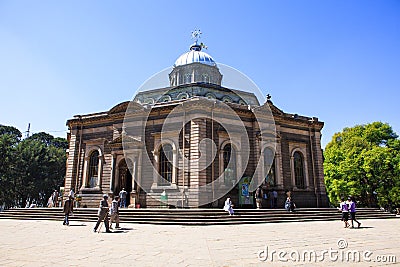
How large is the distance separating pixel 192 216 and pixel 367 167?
23.4 meters

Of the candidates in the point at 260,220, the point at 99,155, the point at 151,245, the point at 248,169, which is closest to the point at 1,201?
the point at 99,155

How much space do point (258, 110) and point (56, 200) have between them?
1889 cm

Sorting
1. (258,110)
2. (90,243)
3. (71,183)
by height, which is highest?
(258,110)

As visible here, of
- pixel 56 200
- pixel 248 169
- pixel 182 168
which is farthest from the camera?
pixel 56 200

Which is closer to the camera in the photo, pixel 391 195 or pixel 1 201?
pixel 391 195

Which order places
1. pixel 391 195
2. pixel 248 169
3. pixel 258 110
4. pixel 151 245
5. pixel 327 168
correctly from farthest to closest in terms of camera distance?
pixel 327 168 → pixel 391 195 → pixel 258 110 → pixel 248 169 → pixel 151 245

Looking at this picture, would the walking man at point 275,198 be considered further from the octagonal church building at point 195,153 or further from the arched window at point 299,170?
the arched window at point 299,170

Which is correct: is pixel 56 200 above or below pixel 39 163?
below

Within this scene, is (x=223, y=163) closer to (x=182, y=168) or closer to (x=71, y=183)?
(x=182, y=168)

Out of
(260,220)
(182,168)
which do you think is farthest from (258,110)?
(260,220)

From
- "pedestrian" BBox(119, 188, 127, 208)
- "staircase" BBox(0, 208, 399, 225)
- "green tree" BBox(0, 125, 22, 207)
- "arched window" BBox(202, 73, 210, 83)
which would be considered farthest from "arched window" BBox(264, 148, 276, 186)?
"green tree" BBox(0, 125, 22, 207)

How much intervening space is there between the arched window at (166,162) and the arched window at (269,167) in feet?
24.3

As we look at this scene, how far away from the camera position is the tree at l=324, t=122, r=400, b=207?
98.2 ft

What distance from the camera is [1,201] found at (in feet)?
127
